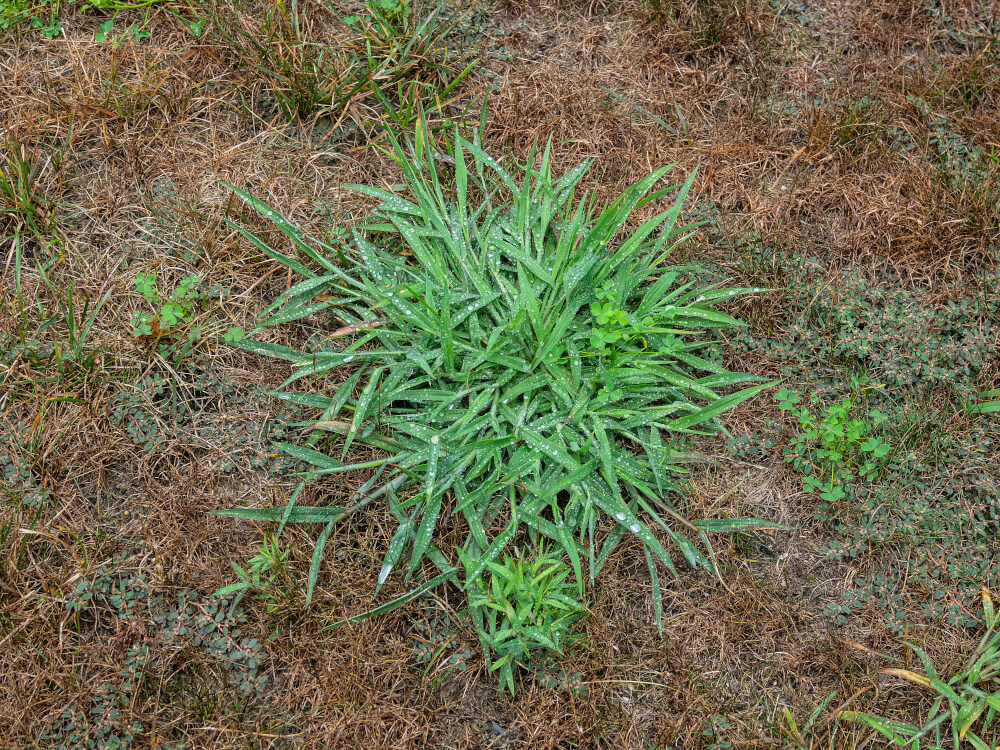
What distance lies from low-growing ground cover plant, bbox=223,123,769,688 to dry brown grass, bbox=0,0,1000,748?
0.37 feet

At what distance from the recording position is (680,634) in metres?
2.10

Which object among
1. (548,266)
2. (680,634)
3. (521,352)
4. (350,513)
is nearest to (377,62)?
(548,266)

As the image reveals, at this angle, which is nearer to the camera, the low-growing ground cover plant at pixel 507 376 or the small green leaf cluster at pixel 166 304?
the low-growing ground cover plant at pixel 507 376

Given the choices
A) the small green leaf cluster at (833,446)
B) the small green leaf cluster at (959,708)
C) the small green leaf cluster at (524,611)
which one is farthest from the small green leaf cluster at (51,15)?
the small green leaf cluster at (959,708)

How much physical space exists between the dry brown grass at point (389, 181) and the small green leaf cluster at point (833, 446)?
76 millimetres

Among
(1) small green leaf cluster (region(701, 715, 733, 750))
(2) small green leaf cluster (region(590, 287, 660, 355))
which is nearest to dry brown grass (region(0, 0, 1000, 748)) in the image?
(1) small green leaf cluster (region(701, 715, 733, 750))

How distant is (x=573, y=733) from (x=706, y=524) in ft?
2.29

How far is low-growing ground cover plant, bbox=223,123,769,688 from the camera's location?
208 cm

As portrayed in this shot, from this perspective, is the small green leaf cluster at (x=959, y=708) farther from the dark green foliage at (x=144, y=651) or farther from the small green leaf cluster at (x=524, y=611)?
the dark green foliage at (x=144, y=651)

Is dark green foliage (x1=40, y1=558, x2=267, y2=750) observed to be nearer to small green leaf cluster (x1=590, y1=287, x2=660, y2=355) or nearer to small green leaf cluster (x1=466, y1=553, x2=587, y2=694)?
small green leaf cluster (x1=466, y1=553, x2=587, y2=694)

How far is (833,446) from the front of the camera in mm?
2229

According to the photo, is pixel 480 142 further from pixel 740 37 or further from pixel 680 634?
pixel 680 634

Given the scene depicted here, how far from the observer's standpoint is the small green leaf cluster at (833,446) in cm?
217

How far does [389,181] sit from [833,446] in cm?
166
